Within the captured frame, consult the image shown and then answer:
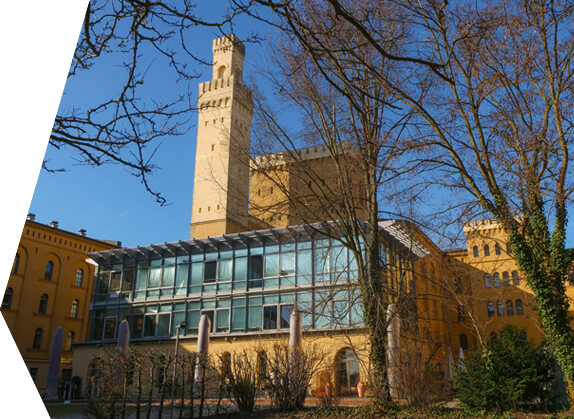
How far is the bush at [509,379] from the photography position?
30.3 ft

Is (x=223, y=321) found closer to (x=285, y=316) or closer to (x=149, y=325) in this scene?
(x=285, y=316)

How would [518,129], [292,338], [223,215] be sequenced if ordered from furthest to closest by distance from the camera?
[223,215] < [292,338] < [518,129]

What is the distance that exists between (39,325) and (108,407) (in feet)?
80.7

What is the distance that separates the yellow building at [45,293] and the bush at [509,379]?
2250 centimetres

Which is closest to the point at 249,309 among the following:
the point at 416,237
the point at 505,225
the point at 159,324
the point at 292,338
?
the point at 159,324

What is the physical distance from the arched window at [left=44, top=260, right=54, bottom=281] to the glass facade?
581cm

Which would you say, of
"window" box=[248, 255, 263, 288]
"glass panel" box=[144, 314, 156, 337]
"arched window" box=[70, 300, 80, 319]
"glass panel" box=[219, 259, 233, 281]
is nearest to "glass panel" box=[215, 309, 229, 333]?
"glass panel" box=[219, 259, 233, 281]

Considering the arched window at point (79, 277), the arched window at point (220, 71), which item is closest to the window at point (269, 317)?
the arched window at point (79, 277)

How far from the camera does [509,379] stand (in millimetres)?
9242

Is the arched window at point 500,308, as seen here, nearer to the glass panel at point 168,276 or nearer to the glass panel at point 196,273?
the glass panel at point 196,273

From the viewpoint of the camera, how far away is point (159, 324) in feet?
79.0

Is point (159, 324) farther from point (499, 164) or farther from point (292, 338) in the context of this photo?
point (499, 164)

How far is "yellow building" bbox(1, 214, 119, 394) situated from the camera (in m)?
28.3

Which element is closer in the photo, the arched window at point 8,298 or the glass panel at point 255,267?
the glass panel at point 255,267
